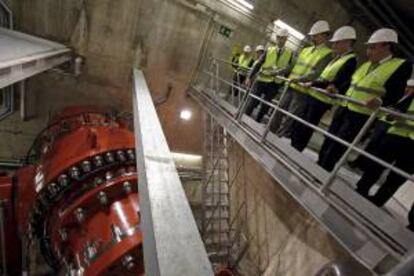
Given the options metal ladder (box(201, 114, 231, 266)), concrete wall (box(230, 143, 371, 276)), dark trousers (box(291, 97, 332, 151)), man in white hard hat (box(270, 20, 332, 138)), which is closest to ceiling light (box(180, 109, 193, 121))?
metal ladder (box(201, 114, 231, 266))

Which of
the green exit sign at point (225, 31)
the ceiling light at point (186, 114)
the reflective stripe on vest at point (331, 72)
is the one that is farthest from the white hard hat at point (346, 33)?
the ceiling light at point (186, 114)

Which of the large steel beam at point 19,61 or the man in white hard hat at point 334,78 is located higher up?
the man in white hard hat at point 334,78

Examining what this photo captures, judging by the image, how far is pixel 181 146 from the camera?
10.0 metres

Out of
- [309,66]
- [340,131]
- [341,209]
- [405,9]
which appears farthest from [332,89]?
[405,9]

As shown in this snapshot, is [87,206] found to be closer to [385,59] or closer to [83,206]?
[83,206]

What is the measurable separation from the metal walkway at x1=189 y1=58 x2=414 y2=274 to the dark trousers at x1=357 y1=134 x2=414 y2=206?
2.00 feet

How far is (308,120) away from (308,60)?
0.92 m

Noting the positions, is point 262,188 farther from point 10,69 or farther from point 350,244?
point 10,69

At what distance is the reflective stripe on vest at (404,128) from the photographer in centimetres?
313

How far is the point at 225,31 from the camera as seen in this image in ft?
28.7

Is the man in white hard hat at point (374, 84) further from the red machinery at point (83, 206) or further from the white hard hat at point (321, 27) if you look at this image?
the red machinery at point (83, 206)

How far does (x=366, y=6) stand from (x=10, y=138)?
10706 millimetres

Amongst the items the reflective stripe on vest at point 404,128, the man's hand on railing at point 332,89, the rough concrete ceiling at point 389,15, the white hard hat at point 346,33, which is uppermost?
the rough concrete ceiling at point 389,15

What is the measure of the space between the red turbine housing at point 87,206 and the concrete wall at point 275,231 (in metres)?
2.02
